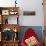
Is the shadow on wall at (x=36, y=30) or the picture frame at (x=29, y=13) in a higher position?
the picture frame at (x=29, y=13)

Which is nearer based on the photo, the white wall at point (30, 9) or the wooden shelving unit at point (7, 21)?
the wooden shelving unit at point (7, 21)

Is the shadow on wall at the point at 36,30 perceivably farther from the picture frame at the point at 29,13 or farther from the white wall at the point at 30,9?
the picture frame at the point at 29,13

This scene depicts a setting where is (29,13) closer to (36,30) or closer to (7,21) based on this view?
(36,30)

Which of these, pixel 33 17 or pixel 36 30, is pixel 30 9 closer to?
pixel 33 17

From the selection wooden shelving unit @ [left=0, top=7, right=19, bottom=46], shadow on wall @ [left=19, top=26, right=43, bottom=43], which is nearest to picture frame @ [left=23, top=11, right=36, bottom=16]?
wooden shelving unit @ [left=0, top=7, right=19, bottom=46]

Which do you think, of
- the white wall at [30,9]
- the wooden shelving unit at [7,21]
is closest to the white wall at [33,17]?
the white wall at [30,9]

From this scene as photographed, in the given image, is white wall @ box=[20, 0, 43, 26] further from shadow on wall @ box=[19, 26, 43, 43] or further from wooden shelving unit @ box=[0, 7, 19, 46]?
wooden shelving unit @ box=[0, 7, 19, 46]

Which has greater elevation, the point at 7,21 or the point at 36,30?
the point at 7,21

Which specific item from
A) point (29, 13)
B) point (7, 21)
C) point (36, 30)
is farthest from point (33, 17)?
point (7, 21)

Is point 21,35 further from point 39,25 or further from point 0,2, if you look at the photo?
point 0,2

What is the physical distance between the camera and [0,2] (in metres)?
4.98

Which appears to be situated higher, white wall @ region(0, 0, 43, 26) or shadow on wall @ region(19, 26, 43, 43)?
white wall @ region(0, 0, 43, 26)

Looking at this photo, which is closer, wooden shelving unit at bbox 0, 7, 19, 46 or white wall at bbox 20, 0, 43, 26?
wooden shelving unit at bbox 0, 7, 19, 46

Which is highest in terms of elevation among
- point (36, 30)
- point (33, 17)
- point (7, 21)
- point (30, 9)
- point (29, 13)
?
point (30, 9)
